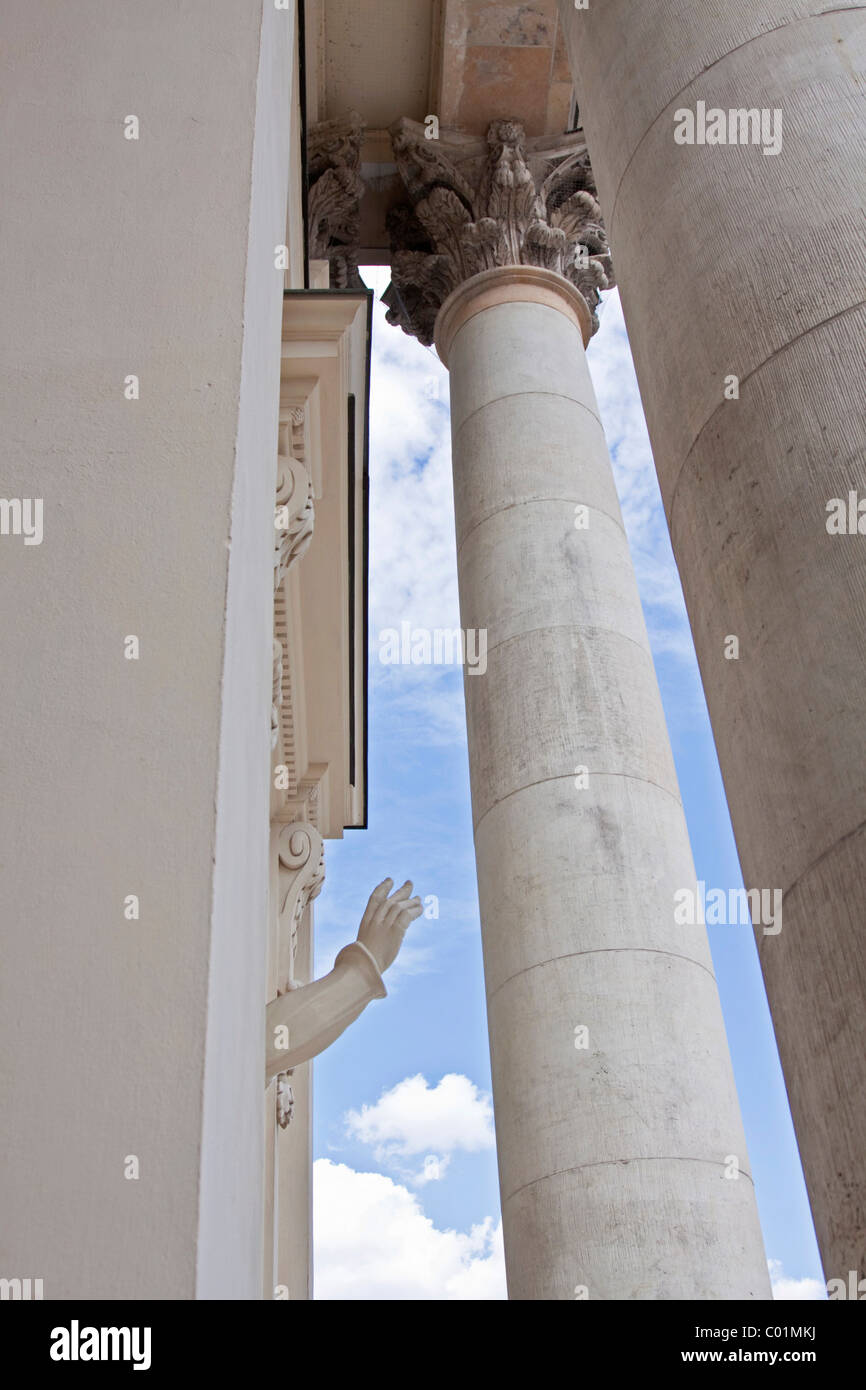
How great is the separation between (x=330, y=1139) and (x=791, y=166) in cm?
4787

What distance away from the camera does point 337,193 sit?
27.1 meters

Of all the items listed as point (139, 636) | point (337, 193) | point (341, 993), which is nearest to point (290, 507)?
point (341, 993)

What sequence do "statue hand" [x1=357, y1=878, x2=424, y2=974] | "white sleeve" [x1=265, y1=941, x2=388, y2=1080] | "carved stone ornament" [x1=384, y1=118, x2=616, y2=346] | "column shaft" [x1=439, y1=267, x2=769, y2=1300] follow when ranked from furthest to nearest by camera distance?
"carved stone ornament" [x1=384, y1=118, x2=616, y2=346]
"column shaft" [x1=439, y1=267, x2=769, y2=1300]
"statue hand" [x1=357, y1=878, x2=424, y2=974]
"white sleeve" [x1=265, y1=941, x2=388, y2=1080]

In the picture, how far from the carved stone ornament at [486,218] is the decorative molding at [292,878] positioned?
11577mm

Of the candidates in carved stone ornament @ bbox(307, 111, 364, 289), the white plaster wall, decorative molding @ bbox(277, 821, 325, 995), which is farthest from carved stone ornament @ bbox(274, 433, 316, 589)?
carved stone ornament @ bbox(307, 111, 364, 289)

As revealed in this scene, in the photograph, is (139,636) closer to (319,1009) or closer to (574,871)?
(319,1009)

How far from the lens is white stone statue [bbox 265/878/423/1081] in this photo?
1162cm

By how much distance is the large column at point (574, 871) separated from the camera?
13969mm

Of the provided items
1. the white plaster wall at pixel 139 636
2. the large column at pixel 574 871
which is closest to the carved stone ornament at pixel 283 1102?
the large column at pixel 574 871

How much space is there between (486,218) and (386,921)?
58.8 feet

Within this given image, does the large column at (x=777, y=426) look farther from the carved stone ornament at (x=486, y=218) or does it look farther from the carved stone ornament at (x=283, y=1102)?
the carved stone ornament at (x=486, y=218)

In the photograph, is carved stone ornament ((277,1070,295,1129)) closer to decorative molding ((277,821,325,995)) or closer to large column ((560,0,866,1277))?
decorative molding ((277,821,325,995))

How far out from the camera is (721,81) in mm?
8086

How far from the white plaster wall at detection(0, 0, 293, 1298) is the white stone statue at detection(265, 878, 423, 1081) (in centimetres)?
436
